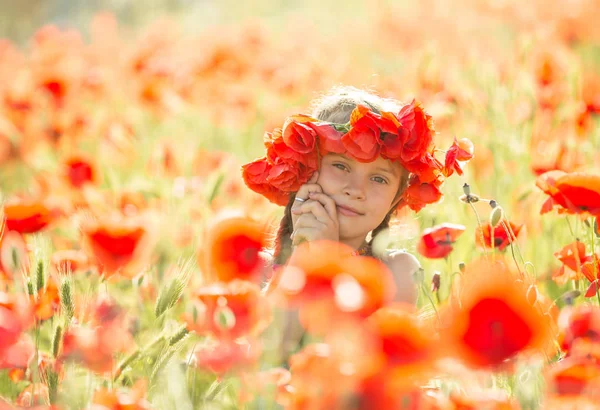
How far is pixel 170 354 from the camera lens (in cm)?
124

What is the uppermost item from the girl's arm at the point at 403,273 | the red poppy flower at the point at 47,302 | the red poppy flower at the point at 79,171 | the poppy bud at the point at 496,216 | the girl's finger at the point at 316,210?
the poppy bud at the point at 496,216

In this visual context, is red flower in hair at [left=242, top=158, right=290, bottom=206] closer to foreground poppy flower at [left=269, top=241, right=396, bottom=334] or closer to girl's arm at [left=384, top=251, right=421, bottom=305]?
girl's arm at [left=384, top=251, right=421, bottom=305]

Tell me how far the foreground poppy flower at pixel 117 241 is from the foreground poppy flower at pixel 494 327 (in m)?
0.59

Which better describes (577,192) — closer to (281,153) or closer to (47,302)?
(281,153)

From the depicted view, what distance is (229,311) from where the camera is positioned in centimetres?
108

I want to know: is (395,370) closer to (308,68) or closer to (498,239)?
(498,239)

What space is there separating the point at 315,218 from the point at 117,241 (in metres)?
0.43

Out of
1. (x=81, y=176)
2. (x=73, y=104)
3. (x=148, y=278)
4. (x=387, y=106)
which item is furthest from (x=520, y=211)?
(x=73, y=104)

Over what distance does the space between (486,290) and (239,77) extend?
11.0 feet

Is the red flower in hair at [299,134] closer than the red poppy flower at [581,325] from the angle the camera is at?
No

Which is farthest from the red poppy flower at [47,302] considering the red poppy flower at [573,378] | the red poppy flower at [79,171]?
the red poppy flower at [79,171]

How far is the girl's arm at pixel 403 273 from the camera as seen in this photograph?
1755mm

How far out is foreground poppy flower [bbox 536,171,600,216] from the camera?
1331mm

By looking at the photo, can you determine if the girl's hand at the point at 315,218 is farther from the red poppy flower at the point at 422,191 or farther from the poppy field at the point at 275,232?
the red poppy flower at the point at 422,191
